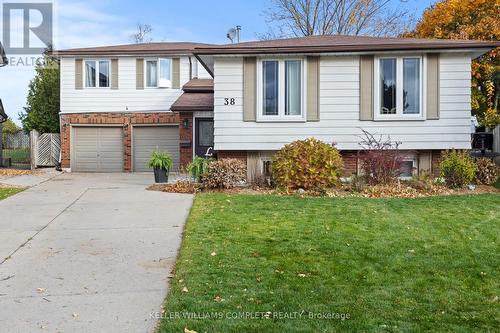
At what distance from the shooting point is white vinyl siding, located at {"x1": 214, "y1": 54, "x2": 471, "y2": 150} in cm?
1254

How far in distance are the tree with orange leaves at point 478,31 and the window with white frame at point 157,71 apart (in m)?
12.2

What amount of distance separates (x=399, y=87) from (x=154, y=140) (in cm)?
1128

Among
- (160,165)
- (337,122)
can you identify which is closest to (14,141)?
(160,165)

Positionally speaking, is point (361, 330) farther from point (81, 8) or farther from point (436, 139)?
point (81, 8)

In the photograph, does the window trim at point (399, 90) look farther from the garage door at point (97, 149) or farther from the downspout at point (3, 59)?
the downspout at point (3, 59)

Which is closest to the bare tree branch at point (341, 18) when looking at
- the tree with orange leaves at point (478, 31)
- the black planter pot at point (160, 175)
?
the tree with orange leaves at point (478, 31)

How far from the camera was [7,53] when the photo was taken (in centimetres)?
2111

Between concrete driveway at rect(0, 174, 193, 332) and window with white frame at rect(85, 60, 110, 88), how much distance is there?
10.6 meters

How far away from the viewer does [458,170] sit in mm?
11523

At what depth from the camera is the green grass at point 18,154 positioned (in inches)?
958

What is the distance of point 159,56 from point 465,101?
12410mm

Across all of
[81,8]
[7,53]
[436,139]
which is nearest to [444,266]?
[436,139]

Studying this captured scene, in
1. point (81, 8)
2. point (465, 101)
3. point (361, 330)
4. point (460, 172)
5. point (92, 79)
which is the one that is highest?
point (81, 8)

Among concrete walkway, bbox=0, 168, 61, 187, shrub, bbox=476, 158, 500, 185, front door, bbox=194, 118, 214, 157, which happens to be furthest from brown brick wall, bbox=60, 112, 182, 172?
shrub, bbox=476, 158, 500, 185
